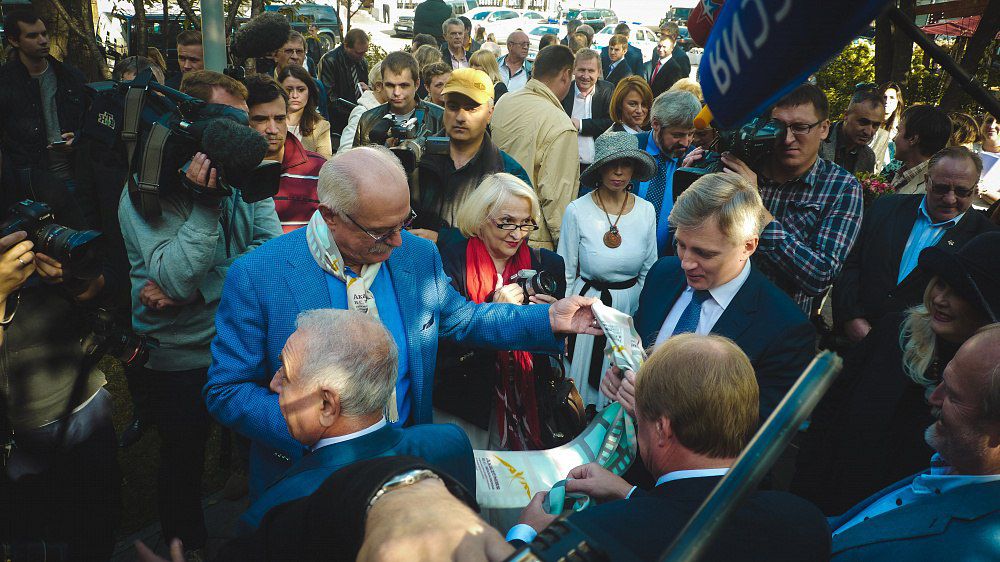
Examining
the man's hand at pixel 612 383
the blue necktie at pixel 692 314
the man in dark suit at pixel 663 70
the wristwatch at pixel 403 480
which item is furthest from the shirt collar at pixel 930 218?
the man in dark suit at pixel 663 70

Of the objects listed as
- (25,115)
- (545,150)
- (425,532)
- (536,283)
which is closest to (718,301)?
(536,283)

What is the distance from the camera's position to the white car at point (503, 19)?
26922 mm

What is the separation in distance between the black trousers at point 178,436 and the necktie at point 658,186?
2.97m

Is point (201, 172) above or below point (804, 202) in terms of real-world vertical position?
above

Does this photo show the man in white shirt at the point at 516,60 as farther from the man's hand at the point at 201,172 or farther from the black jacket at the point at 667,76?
the man's hand at the point at 201,172

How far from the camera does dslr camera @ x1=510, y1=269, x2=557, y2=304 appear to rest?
3.39 metres

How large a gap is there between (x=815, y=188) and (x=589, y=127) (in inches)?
147

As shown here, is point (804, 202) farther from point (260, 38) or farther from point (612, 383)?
point (260, 38)

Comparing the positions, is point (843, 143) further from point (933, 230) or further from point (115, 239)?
point (115, 239)

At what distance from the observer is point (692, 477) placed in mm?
1809

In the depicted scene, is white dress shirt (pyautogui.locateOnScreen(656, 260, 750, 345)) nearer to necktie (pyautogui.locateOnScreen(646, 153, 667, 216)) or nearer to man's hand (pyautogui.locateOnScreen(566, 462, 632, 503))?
man's hand (pyautogui.locateOnScreen(566, 462, 632, 503))

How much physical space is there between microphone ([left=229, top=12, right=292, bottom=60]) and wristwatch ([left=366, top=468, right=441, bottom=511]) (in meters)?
4.92

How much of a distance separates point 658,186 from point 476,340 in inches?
90.6

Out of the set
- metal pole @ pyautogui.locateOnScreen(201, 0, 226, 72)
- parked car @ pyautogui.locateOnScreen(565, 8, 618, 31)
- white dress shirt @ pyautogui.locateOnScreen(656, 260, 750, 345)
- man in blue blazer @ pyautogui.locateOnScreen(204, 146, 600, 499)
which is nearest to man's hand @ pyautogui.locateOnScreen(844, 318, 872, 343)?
white dress shirt @ pyautogui.locateOnScreen(656, 260, 750, 345)
